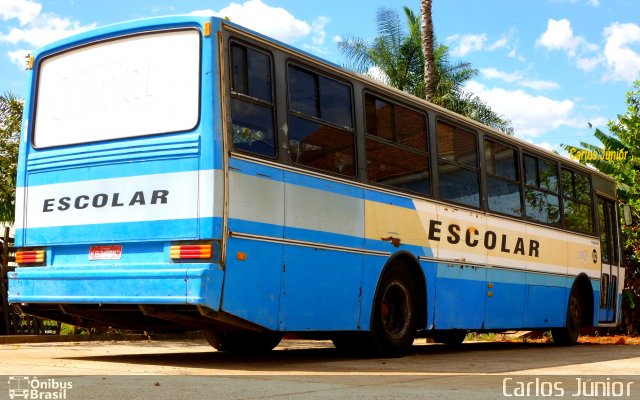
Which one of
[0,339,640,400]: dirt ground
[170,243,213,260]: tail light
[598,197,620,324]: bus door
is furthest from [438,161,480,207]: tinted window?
[598,197,620,324]: bus door

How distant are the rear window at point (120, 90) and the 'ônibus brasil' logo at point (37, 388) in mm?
2757

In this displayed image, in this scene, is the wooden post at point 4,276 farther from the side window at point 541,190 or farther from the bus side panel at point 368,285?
the side window at point 541,190

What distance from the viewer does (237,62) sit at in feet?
30.6

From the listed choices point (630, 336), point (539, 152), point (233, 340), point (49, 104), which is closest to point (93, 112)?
point (49, 104)

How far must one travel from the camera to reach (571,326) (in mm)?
16828

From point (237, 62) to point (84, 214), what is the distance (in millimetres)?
2154

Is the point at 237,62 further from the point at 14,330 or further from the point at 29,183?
the point at 14,330

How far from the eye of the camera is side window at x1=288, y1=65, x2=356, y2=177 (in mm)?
9935

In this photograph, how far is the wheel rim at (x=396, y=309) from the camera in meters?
11.5

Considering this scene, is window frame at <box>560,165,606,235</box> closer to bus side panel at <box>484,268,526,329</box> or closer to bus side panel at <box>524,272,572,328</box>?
bus side panel at <box>524,272,572,328</box>

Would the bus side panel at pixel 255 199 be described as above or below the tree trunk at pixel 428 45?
below

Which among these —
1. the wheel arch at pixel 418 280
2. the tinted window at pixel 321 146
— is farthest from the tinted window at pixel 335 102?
the wheel arch at pixel 418 280

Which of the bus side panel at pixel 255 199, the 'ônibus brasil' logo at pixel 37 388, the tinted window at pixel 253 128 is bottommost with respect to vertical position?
the 'ônibus brasil' logo at pixel 37 388

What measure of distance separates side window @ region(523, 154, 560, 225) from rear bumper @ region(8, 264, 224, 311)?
7.71 meters
